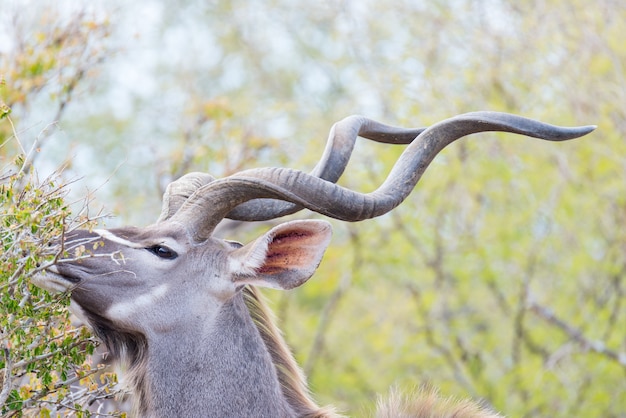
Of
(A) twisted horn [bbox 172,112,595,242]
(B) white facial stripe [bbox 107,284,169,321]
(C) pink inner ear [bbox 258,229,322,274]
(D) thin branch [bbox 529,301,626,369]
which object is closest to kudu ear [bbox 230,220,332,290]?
(C) pink inner ear [bbox 258,229,322,274]

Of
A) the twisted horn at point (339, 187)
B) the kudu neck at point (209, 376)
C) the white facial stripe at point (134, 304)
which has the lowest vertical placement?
the kudu neck at point (209, 376)

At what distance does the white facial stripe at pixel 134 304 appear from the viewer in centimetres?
527

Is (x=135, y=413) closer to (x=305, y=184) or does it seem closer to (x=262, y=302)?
(x=262, y=302)

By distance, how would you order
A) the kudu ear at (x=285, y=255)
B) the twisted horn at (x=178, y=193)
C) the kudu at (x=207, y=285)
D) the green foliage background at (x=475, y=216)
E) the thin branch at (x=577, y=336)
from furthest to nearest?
the green foliage background at (x=475, y=216) → the thin branch at (x=577, y=336) → the twisted horn at (x=178, y=193) → the kudu ear at (x=285, y=255) → the kudu at (x=207, y=285)

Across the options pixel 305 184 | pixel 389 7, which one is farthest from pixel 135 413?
pixel 389 7

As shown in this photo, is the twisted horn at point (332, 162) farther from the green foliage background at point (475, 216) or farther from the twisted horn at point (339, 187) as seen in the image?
the green foliage background at point (475, 216)

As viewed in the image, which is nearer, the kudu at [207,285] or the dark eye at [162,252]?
the kudu at [207,285]

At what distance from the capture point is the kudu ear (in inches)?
211

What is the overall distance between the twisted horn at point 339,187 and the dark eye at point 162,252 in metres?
0.15

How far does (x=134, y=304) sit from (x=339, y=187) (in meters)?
1.15

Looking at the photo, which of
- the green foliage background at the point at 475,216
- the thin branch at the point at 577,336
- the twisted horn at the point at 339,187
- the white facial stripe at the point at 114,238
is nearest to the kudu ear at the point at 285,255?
the twisted horn at the point at 339,187

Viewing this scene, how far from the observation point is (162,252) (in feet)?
17.8

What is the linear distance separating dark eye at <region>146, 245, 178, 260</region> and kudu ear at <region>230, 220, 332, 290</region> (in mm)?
307

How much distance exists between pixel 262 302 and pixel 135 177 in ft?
32.6
